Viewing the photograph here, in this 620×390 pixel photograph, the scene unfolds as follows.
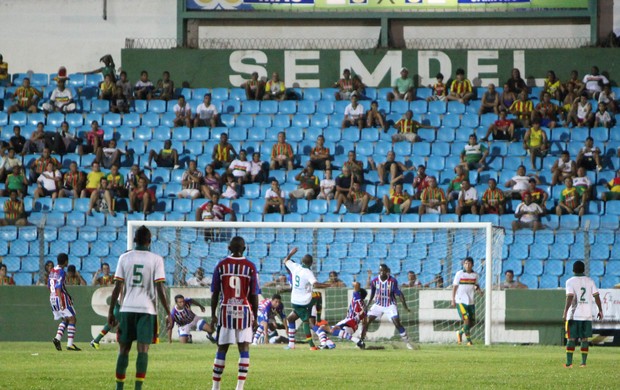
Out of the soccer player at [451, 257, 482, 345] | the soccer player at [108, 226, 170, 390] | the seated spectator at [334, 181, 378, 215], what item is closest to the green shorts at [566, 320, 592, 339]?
the soccer player at [451, 257, 482, 345]

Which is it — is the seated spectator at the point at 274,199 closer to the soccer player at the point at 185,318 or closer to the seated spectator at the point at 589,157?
the soccer player at the point at 185,318

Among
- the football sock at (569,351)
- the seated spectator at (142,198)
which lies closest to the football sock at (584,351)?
the football sock at (569,351)

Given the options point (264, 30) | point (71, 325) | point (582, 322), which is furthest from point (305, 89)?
point (582, 322)

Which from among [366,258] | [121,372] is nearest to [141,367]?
[121,372]

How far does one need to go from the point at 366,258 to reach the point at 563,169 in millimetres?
6116

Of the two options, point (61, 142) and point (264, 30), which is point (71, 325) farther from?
point (264, 30)

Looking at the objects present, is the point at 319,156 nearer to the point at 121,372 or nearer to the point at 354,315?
the point at 354,315

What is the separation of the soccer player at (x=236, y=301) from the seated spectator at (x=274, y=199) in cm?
1403

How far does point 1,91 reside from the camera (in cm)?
3069

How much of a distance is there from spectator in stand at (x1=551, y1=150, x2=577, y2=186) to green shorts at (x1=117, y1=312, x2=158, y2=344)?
56.9 feet

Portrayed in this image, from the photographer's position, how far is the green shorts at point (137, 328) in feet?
35.6

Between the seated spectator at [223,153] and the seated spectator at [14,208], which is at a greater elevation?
the seated spectator at [223,153]

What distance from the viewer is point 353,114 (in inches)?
1141

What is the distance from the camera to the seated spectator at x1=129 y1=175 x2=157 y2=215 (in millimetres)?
25656
